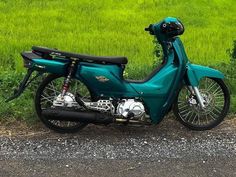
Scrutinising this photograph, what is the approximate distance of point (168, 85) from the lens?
5.74m

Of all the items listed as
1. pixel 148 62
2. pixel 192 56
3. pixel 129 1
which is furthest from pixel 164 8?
pixel 148 62

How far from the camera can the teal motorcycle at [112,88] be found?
217 inches

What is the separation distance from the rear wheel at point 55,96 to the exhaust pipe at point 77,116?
10 centimetres

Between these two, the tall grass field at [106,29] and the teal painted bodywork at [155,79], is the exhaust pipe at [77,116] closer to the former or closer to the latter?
the teal painted bodywork at [155,79]

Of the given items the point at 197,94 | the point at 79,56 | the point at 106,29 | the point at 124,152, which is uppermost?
the point at 79,56

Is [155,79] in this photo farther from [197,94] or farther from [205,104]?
[205,104]

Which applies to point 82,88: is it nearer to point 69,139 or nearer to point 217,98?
point 69,139

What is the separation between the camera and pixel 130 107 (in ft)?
18.5

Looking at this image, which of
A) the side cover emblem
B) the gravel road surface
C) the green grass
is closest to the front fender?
the gravel road surface

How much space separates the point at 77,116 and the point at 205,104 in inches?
58.1

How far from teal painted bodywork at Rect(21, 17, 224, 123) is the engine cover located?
6 cm

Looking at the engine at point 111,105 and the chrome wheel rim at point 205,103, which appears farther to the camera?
the chrome wheel rim at point 205,103

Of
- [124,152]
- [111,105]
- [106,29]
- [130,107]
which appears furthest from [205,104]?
[106,29]

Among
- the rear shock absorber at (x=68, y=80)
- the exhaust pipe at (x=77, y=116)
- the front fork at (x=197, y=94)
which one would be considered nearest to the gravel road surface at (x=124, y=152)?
the exhaust pipe at (x=77, y=116)
